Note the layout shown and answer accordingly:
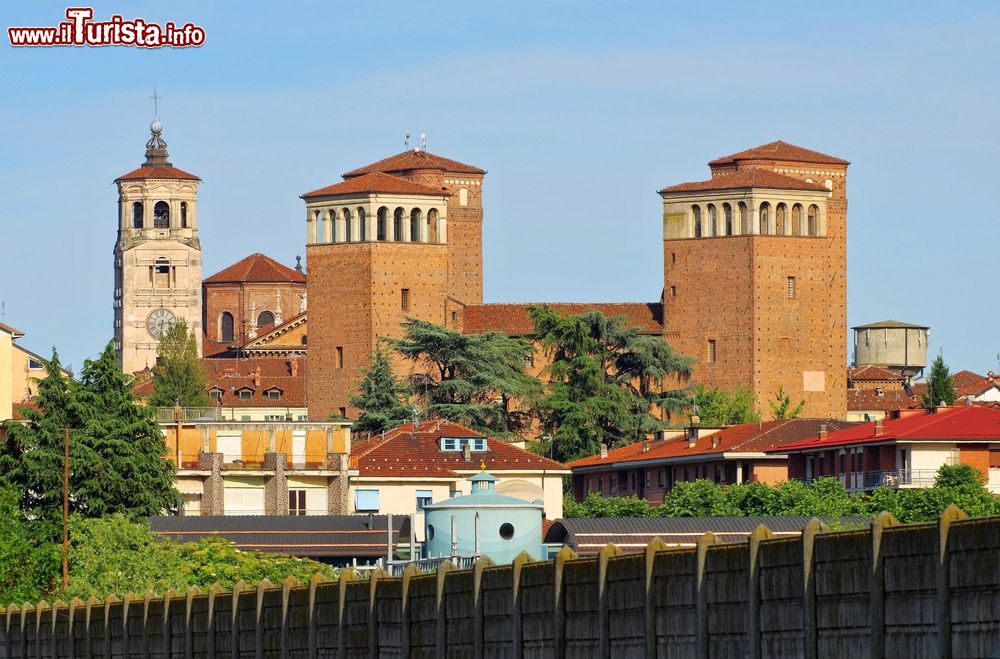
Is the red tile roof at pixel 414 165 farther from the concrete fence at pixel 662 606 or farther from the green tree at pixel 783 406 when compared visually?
the concrete fence at pixel 662 606

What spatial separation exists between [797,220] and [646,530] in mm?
84678

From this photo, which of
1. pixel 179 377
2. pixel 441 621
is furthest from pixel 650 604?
pixel 179 377

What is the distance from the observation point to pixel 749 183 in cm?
13988

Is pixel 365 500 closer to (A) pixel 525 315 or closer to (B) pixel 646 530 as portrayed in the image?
(B) pixel 646 530

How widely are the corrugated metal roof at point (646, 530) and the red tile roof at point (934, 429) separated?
25.2 meters

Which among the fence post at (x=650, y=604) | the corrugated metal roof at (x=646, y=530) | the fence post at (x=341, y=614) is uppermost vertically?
the fence post at (x=650, y=604)

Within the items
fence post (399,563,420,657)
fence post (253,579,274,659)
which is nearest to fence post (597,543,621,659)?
fence post (399,563,420,657)

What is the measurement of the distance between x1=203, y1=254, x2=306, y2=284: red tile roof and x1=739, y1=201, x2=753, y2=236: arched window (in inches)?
2480

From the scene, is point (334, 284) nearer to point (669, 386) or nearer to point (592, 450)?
point (669, 386)

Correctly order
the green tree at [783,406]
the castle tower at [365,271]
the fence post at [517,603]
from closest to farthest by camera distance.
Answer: the fence post at [517,603], the green tree at [783,406], the castle tower at [365,271]

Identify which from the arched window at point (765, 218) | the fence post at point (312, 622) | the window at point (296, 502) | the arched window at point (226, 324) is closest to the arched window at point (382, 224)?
the arched window at point (765, 218)

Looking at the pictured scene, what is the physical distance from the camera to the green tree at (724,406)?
125 metres

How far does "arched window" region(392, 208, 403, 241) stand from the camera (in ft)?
461

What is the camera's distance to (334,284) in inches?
5472
